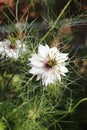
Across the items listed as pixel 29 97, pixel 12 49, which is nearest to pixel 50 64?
pixel 12 49

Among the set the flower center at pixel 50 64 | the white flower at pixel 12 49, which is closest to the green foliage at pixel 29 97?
the white flower at pixel 12 49

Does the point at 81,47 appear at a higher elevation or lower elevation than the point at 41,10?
lower

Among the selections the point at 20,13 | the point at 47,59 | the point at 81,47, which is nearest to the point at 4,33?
the point at 20,13

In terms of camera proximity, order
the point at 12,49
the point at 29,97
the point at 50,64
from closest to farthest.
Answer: the point at 50,64 < the point at 12,49 < the point at 29,97

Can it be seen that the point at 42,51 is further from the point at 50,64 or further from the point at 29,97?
the point at 29,97

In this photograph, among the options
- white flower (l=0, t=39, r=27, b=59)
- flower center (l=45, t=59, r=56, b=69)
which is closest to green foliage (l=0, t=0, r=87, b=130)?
white flower (l=0, t=39, r=27, b=59)

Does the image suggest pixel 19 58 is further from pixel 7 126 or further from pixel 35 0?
pixel 35 0

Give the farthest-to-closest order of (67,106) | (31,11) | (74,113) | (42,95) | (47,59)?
(31,11)
(74,113)
(67,106)
(42,95)
(47,59)
